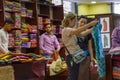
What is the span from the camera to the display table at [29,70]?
304cm

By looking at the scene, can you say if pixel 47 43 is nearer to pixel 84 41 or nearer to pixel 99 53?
pixel 84 41

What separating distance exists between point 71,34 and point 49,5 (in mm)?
5136

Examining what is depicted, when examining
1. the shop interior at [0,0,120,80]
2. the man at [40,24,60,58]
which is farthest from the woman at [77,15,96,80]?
the man at [40,24,60,58]

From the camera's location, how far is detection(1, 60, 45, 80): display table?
3039 millimetres

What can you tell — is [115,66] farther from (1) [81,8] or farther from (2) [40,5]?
(1) [81,8]

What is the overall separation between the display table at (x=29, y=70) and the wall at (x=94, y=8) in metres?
10.9

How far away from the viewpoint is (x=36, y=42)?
756cm

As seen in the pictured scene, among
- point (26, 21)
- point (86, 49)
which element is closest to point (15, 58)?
point (86, 49)

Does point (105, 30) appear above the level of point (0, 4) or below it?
below

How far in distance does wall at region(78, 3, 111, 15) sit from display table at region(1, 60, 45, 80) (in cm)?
1085

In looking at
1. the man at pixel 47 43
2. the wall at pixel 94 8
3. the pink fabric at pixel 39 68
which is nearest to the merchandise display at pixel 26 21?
the man at pixel 47 43

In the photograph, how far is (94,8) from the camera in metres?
14.4

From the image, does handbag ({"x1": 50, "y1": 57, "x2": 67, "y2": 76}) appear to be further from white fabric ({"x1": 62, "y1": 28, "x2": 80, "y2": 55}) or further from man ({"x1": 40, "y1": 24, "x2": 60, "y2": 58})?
man ({"x1": 40, "y1": 24, "x2": 60, "y2": 58})

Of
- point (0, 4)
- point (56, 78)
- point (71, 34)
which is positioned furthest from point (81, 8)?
point (71, 34)
